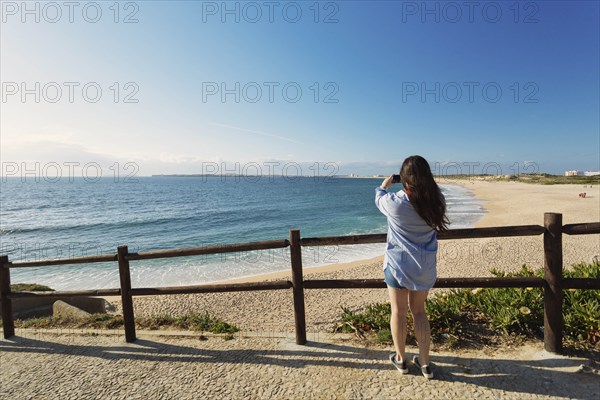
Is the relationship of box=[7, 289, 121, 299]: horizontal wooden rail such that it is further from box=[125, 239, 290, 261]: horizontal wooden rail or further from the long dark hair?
the long dark hair

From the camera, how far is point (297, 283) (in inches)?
156

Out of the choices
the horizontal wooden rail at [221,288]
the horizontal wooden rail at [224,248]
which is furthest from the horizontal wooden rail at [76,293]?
the horizontal wooden rail at [224,248]

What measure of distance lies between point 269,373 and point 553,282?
3.28 metres

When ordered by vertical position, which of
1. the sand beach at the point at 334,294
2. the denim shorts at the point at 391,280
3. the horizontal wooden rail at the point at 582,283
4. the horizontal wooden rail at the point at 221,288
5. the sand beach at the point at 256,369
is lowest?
the sand beach at the point at 334,294

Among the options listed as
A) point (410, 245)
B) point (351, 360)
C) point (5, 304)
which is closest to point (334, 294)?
point (351, 360)

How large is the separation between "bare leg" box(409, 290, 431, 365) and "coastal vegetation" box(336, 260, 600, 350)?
82 cm

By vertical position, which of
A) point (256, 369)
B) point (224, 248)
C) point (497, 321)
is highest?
point (224, 248)

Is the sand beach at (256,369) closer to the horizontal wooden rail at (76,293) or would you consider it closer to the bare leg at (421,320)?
the bare leg at (421,320)

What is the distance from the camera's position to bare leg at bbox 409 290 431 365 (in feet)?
9.49

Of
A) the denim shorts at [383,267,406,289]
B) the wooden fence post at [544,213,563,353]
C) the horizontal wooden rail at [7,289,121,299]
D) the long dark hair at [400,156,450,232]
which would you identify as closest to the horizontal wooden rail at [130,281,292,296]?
the horizontal wooden rail at [7,289,121,299]

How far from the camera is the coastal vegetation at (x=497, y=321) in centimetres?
360

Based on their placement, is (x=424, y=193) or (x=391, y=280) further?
(x=391, y=280)

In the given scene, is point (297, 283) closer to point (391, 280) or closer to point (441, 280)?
point (391, 280)

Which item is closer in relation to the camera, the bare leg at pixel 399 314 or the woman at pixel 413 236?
the woman at pixel 413 236
